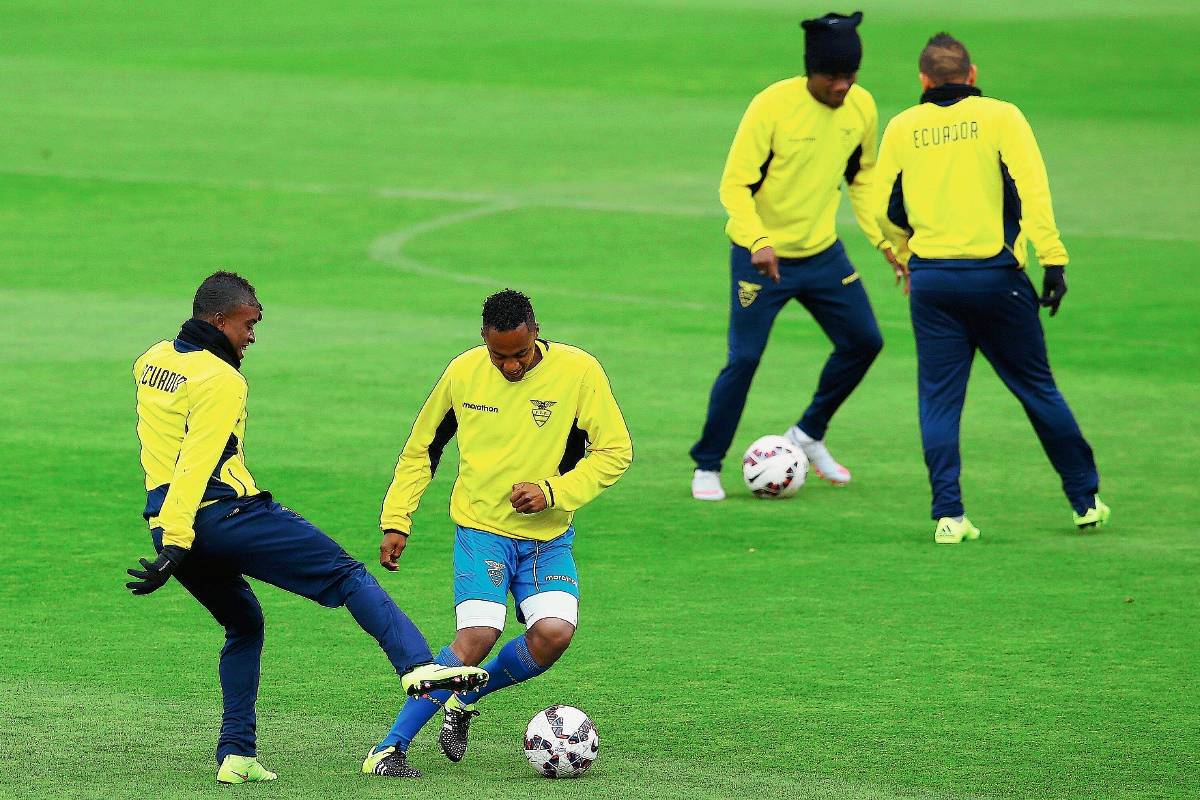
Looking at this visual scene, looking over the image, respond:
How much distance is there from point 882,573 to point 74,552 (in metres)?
4.12

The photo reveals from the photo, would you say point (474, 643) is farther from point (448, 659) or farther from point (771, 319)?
point (771, 319)

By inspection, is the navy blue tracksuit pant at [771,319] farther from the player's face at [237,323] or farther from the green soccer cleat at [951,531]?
the player's face at [237,323]

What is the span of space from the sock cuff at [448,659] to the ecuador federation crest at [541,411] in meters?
0.95

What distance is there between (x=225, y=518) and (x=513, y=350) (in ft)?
3.96

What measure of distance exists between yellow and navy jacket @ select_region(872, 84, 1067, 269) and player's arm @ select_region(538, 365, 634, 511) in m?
3.70

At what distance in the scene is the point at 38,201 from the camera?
26109 millimetres

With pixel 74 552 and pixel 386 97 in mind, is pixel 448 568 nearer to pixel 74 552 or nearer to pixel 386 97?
pixel 74 552

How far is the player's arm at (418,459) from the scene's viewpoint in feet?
23.2

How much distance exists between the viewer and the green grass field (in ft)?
23.2

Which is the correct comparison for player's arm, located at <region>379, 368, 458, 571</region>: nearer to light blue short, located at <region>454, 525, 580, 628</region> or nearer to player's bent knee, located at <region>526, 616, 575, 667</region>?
light blue short, located at <region>454, 525, 580, 628</region>

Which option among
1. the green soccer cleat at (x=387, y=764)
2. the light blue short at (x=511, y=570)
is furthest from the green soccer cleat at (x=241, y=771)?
the light blue short at (x=511, y=570)

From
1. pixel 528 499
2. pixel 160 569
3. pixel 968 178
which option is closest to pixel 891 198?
pixel 968 178

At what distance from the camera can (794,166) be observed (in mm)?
11234

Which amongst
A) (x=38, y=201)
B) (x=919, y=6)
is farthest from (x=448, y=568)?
(x=919, y=6)
